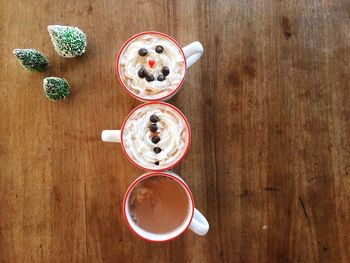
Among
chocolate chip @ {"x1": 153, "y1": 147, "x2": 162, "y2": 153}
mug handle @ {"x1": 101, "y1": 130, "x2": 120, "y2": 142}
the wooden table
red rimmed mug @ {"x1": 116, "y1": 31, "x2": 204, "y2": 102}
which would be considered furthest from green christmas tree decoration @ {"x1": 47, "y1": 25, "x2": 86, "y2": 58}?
chocolate chip @ {"x1": 153, "y1": 147, "x2": 162, "y2": 153}

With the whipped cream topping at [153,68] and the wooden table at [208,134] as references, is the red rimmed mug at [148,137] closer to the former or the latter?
the whipped cream topping at [153,68]

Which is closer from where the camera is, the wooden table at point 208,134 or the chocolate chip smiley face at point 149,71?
the chocolate chip smiley face at point 149,71

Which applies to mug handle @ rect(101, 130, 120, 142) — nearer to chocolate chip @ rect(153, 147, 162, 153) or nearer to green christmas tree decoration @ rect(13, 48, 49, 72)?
chocolate chip @ rect(153, 147, 162, 153)

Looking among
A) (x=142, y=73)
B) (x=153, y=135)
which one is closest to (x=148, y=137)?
(x=153, y=135)

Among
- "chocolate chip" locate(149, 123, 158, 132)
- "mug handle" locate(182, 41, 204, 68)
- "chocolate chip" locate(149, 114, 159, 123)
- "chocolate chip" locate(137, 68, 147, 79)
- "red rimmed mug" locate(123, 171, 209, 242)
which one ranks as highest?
"mug handle" locate(182, 41, 204, 68)

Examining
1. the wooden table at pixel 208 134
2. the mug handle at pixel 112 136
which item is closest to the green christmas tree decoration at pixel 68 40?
the wooden table at pixel 208 134
